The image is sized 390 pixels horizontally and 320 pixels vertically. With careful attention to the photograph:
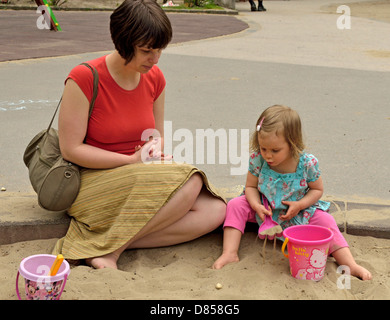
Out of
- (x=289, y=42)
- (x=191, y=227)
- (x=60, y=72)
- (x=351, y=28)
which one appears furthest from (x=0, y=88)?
(x=351, y=28)

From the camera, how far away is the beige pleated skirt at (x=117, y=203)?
3.27 metres

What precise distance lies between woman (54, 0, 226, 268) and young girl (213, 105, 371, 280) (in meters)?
0.17

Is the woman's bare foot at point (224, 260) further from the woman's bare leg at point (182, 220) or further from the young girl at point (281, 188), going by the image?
the woman's bare leg at point (182, 220)

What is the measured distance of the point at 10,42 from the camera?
10.6 m

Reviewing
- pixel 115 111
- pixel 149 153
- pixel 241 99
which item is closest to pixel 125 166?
pixel 149 153

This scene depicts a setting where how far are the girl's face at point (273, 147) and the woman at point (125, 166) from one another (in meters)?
0.36

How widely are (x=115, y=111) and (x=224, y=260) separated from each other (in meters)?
0.94

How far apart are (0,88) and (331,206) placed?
175 inches

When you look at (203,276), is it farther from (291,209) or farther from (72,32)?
(72,32)

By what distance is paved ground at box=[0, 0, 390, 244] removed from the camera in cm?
405

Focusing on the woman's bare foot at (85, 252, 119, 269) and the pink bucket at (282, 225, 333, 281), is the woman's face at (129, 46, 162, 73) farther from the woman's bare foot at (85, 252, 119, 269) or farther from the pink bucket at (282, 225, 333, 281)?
the pink bucket at (282, 225, 333, 281)

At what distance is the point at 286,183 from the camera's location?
11.1 feet

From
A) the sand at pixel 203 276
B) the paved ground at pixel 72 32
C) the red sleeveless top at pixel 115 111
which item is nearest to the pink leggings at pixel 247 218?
the sand at pixel 203 276

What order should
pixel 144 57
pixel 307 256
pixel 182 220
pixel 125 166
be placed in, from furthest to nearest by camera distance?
pixel 182 220 < pixel 125 166 < pixel 144 57 < pixel 307 256
